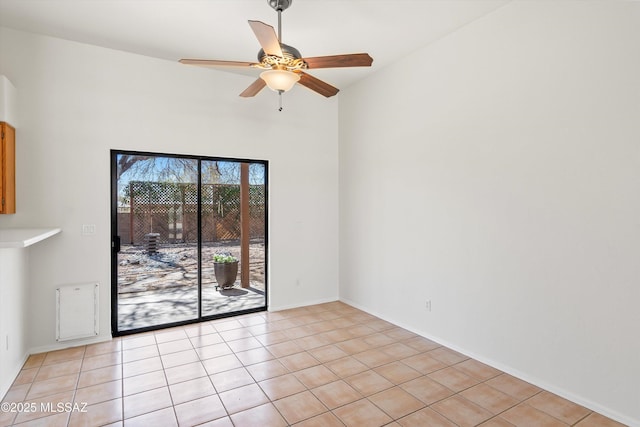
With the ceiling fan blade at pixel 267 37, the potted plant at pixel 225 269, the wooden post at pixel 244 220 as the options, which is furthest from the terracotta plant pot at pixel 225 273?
the ceiling fan blade at pixel 267 37

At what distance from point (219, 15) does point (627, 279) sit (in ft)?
12.5

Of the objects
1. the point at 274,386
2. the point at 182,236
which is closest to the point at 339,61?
the point at 274,386

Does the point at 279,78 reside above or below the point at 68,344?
above

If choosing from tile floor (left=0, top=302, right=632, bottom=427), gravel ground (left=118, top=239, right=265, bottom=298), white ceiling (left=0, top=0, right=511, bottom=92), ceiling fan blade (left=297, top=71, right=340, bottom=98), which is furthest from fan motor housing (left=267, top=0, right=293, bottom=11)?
tile floor (left=0, top=302, right=632, bottom=427)

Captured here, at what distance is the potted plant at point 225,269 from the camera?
14.6 feet

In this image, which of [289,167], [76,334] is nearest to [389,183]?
[289,167]

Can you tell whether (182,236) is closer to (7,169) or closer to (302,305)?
(7,169)

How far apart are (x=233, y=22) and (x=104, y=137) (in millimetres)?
1877

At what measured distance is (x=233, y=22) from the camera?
3.19 metres

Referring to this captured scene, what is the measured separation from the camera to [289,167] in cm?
483

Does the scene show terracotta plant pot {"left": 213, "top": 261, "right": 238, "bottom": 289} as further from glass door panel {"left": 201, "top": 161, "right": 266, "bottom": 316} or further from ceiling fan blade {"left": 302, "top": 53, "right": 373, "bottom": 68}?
ceiling fan blade {"left": 302, "top": 53, "right": 373, "bottom": 68}

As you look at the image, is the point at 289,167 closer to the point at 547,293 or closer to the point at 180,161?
the point at 180,161

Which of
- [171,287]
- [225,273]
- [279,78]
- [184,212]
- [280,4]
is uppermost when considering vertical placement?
[280,4]

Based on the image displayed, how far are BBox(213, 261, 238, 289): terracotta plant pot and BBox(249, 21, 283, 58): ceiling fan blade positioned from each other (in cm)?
290
